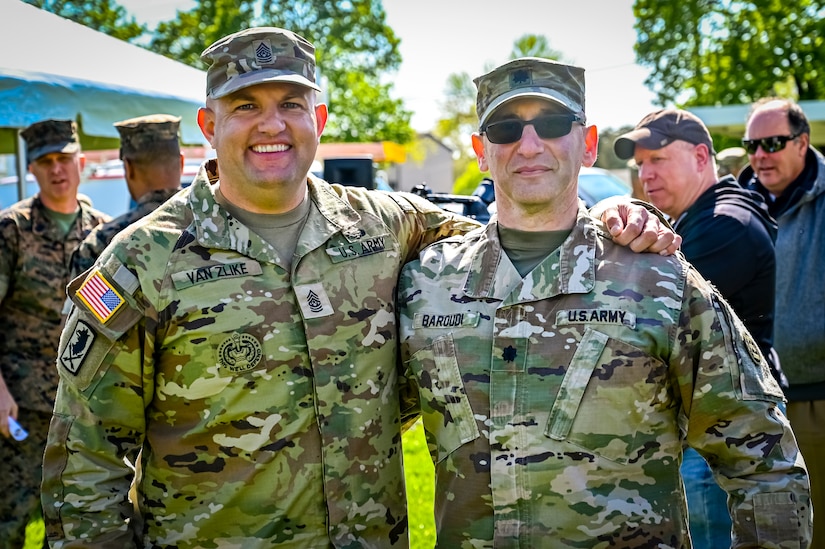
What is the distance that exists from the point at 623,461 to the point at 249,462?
1068 mm

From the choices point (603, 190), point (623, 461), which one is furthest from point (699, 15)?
point (623, 461)

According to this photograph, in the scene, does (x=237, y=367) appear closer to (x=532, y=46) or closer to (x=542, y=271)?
(x=542, y=271)

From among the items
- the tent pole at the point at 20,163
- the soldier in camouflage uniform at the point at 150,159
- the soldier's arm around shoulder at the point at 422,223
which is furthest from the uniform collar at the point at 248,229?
the tent pole at the point at 20,163

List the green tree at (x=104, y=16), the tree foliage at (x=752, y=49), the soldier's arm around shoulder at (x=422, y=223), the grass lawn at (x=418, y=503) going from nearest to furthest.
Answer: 1. the soldier's arm around shoulder at (x=422, y=223)
2. the grass lawn at (x=418, y=503)
3. the green tree at (x=104, y=16)
4. the tree foliage at (x=752, y=49)

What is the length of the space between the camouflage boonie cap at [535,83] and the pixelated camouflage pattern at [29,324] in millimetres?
3200

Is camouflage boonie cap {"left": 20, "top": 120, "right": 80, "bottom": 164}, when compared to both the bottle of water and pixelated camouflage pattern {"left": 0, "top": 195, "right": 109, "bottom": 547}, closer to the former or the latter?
pixelated camouflage pattern {"left": 0, "top": 195, "right": 109, "bottom": 547}

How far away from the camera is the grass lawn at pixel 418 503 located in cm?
488

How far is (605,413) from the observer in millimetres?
2293

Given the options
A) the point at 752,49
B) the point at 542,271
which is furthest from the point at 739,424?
the point at 752,49

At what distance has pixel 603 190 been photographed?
48.4 feet

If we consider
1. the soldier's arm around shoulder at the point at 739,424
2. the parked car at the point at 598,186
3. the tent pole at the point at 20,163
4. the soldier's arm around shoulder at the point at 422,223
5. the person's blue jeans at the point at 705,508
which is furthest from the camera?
the parked car at the point at 598,186

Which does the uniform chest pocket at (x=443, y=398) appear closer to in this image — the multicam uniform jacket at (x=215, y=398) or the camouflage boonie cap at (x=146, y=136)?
the multicam uniform jacket at (x=215, y=398)

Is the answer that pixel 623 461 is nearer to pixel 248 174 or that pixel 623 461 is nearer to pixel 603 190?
pixel 248 174

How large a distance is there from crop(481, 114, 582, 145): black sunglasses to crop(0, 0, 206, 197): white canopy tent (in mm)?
4071
